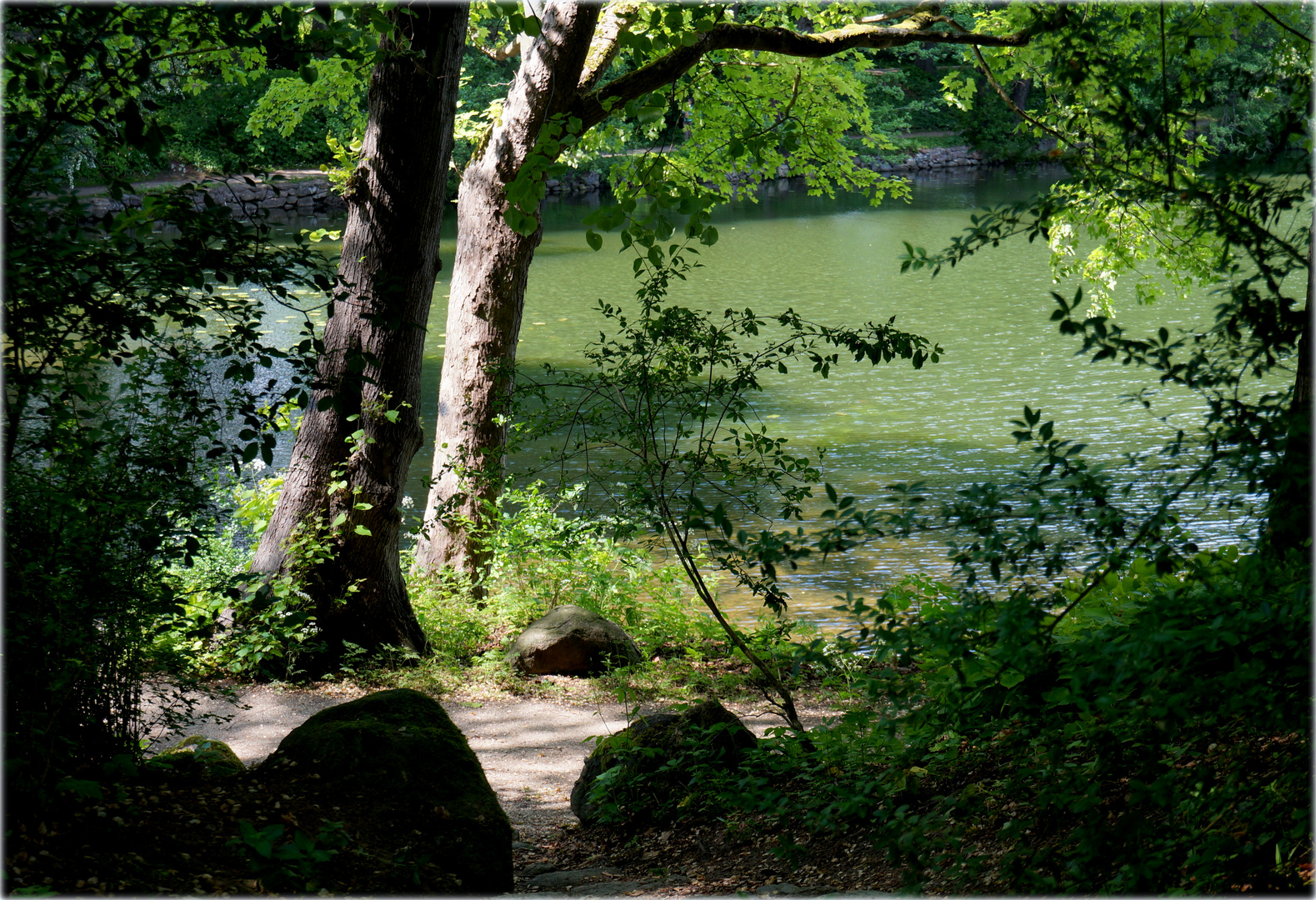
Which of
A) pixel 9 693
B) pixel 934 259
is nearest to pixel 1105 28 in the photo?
pixel 934 259

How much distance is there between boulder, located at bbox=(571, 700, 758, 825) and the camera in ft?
14.2

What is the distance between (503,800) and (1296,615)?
3.94 metres

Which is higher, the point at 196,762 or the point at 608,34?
the point at 608,34

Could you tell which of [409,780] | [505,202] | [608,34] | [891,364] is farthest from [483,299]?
[891,364]

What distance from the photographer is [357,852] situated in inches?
129

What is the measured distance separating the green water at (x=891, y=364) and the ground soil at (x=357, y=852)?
6.88 feet

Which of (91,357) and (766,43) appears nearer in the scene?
(91,357)

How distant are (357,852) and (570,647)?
141 inches

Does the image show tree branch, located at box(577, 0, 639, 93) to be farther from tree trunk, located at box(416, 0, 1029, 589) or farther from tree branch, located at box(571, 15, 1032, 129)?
tree branch, located at box(571, 15, 1032, 129)

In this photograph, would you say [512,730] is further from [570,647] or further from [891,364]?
[891,364]

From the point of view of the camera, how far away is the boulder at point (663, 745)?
14.2 feet

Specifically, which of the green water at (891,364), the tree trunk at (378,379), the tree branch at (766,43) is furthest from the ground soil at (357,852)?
the tree branch at (766,43)

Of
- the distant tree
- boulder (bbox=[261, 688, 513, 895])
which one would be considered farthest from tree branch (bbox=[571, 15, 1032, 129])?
boulder (bbox=[261, 688, 513, 895])

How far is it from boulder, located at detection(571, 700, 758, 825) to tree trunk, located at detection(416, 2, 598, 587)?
2671 millimetres
